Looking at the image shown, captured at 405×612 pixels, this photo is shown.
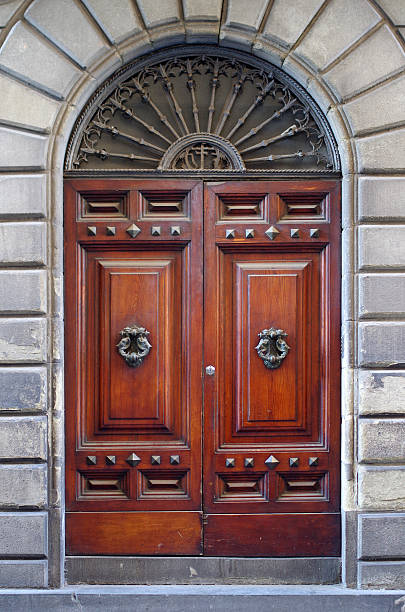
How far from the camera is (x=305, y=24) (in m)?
3.95

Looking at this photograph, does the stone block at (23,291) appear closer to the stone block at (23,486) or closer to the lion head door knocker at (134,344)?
the lion head door knocker at (134,344)

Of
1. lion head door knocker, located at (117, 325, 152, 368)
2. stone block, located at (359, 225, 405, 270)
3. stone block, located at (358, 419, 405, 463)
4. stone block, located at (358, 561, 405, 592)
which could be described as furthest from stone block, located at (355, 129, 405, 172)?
stone block, located at (358, 561, 405, 592)

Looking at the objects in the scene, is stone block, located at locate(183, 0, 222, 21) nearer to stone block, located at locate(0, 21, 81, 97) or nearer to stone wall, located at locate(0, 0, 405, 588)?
stone wall, located at locate(0, 0, 405, 588)

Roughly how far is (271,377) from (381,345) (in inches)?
31.5

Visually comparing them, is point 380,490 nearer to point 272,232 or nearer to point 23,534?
point 272,232

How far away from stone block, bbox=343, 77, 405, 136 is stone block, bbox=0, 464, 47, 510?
3231 millimetres

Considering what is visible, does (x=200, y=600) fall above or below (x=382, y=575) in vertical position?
below

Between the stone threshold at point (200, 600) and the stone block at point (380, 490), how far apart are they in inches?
23.2

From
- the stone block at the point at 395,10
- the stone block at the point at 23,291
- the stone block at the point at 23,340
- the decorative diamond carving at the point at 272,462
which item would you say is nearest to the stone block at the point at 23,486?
the stone block at the point at 23,340

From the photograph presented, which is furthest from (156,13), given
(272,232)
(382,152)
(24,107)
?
(382,152)

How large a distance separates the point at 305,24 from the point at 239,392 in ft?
8.60

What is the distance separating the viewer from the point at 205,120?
4.16 metres

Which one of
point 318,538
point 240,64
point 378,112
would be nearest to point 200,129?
point 240,64

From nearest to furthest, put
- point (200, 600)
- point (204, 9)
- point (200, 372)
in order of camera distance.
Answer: point (200, 600) → point (204, 9) → point (200, 372)
